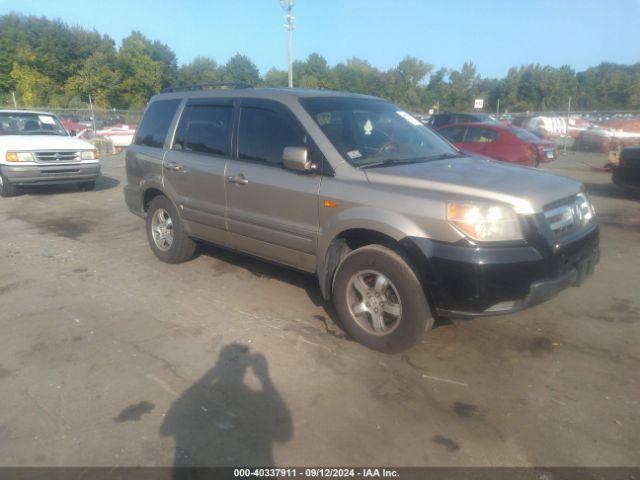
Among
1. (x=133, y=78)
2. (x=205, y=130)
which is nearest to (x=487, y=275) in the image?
(x=205, y=130)

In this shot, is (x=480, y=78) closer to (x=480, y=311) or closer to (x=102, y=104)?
(x=102, y=104)

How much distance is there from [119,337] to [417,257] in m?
2.45

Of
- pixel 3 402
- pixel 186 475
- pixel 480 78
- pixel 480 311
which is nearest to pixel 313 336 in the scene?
pixel 480 311

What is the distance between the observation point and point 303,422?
2.89m

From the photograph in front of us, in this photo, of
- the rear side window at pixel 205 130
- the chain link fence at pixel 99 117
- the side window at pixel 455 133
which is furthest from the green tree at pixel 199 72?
the rear side window at pixel 205 130

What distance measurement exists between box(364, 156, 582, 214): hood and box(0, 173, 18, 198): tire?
8926 millimetres

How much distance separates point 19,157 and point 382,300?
28.6 ft

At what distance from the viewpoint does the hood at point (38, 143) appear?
949cm

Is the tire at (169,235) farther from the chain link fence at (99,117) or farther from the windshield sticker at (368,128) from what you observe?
the chain link fence at (99,117)

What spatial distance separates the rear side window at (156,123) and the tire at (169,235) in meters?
0.68

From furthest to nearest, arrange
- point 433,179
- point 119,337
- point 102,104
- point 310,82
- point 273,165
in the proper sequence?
point 310,82
point 102,104
point 273,165
point 119,337
point 433,179

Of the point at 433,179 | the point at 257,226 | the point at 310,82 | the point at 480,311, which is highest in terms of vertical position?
the point at 310,82

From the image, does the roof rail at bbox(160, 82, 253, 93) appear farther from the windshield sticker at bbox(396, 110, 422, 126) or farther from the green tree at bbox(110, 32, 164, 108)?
the green tree at bbox(110, 32, 164, 108)

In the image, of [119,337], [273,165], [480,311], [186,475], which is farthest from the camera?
[273,165]
